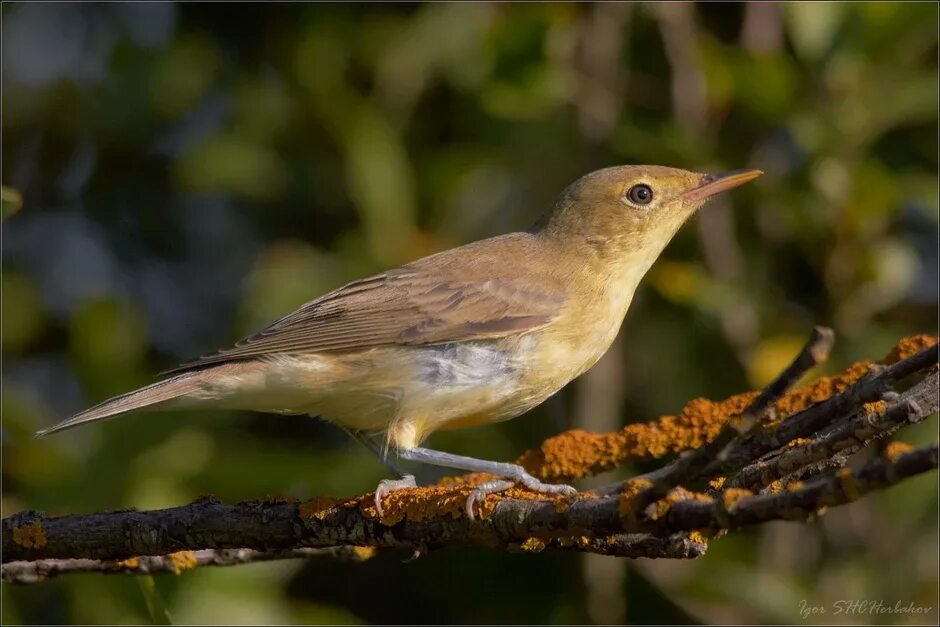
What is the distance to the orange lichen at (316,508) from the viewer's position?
2969mm

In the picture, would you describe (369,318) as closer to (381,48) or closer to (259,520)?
(259,520)

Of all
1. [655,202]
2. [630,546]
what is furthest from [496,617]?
[630,546]

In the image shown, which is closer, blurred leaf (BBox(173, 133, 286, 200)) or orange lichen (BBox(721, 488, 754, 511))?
orange lichen (BBox(721, 488, 754, 511))

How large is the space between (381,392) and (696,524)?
2.11 metres

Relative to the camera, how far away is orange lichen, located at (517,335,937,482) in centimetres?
320

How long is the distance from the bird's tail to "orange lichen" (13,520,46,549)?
0.42 metres

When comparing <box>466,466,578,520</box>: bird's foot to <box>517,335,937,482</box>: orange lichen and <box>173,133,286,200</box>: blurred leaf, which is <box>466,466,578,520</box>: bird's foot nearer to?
<box>517,335,937,482</box>: orange lichen

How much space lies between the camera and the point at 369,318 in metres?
4.29

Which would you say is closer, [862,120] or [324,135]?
[862,120]

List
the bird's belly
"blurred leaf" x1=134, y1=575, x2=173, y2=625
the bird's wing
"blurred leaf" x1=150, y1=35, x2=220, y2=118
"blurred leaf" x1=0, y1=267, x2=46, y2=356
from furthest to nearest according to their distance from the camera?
"blurred leaf" x1=150, y1=35, x2=220, y2=118
"blurred leaf" x1=0, y1=267, x2=46, y2=356
the bird's wing
the bird's belly
"blurred leaf" x1=134, y1=575, x2=173, y2=625

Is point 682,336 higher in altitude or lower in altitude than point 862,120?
lower

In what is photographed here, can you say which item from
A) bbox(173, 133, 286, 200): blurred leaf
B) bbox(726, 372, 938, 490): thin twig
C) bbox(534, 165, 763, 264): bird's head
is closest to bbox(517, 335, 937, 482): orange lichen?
bbox(726, 372, 938, 490): thin twig

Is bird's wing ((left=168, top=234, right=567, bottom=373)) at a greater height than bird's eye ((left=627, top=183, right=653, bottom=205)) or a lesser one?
lesser

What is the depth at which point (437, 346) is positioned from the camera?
412cm
